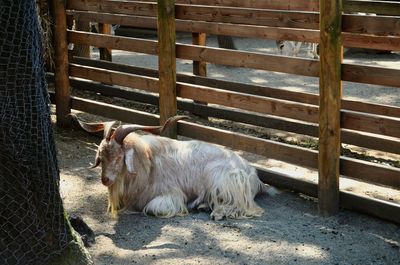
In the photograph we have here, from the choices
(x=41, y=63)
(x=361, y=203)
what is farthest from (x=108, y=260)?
(x=361, y=203)

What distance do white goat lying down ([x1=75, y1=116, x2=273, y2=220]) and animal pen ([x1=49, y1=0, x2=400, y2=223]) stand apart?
1.31 feet

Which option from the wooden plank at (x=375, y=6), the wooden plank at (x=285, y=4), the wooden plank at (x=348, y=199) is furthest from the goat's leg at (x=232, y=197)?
the wooden plank at (x=285, y=4)

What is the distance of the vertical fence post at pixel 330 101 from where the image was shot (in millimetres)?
5738

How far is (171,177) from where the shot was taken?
6.33 m

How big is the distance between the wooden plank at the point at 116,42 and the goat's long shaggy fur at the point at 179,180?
58.5 inches

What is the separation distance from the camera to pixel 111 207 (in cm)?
622

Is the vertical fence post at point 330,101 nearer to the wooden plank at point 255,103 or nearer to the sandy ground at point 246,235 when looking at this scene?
the sandy ground at point 246,235

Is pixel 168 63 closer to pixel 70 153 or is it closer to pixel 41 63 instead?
pixel 70 153

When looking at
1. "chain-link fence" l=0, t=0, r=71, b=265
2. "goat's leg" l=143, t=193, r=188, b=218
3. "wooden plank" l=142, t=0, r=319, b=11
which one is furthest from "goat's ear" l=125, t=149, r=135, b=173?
"wooden plank" l=142, t=0, r=319, b=11

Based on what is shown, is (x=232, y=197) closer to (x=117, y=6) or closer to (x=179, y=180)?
(x=179, y=180)

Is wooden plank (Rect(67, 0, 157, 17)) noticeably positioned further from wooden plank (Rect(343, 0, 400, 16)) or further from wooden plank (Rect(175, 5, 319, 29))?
wooden plank (Rect(343, 0, 400, 16))

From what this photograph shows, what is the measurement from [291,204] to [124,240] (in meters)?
1.55

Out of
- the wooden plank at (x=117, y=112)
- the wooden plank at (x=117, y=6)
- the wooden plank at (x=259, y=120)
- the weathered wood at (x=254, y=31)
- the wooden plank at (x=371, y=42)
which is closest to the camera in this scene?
the wooden plank at (x=371, y=42)

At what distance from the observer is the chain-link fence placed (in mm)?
4293
